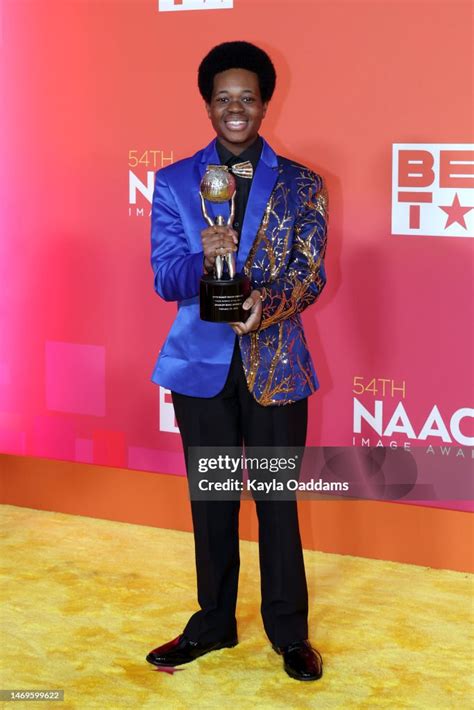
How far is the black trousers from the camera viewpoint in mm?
3000

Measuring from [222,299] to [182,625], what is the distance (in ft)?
4.10

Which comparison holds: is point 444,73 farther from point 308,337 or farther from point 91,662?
point 91,662

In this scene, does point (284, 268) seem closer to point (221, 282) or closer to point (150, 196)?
point (221, 282)

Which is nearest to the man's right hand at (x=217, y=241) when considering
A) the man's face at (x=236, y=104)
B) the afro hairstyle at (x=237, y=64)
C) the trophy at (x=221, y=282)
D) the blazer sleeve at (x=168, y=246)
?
the trophy at (x=221, y=282)

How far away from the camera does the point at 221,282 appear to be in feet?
8.86

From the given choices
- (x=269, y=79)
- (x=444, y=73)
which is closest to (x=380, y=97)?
(x=444, y=73)

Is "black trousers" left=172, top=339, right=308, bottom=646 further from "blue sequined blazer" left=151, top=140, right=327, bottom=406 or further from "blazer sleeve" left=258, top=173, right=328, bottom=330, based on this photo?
"blazer sleeve" left=258, top=173, right=328, bottom=330

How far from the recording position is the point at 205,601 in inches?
125

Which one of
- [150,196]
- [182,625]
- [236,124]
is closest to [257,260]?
[236,124]

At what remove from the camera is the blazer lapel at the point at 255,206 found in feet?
9.57

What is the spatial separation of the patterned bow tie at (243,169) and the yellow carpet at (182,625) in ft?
4.52

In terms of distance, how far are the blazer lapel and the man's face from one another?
11 cm

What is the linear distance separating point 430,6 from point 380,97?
33 cm

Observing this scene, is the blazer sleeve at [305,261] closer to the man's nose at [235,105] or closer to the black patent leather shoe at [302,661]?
the man's nose at [235,105]
